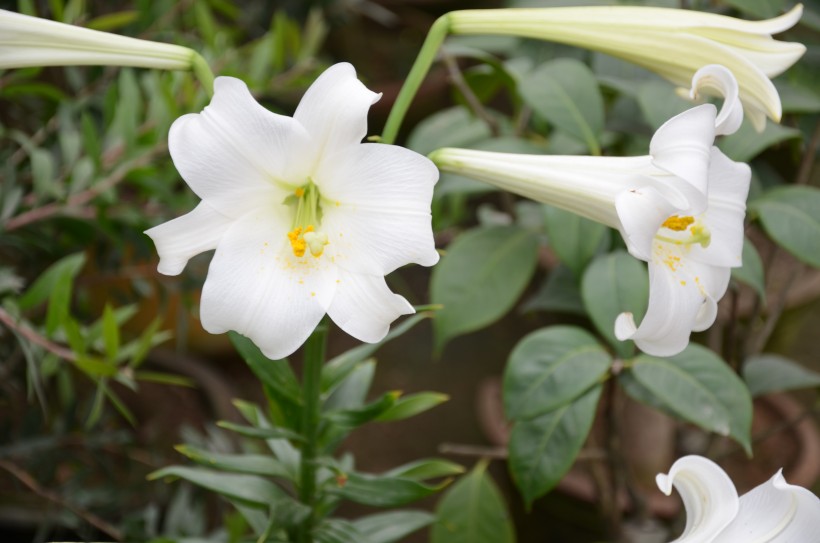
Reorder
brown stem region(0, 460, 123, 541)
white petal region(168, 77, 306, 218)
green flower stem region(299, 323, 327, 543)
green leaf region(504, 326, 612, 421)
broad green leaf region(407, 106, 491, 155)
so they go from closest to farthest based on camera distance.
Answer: white petal region(168, 77, 306, 218)
green flower stem region(299, 323, 327, 543)
green leaf region(504, 326, 612, 421)
brown stem region(0, 460, 123, 541)
broad green leaf region(407, 106, 491, 155)

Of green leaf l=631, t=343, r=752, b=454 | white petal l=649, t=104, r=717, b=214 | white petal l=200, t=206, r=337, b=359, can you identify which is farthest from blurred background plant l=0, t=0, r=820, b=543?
white petal l=649, t=104, r=717, b=214

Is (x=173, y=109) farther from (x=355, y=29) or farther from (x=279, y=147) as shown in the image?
(x=355, y=29)

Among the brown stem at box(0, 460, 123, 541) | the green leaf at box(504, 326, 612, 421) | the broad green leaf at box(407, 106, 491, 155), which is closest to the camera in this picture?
the green leaf at box(504, 326, 612, 421)

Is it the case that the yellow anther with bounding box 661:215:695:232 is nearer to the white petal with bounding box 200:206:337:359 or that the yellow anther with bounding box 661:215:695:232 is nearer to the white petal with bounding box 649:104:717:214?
the white petal with bounding box 649:104:717:214

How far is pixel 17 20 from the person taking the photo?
1.60 ft

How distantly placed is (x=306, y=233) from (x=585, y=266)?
1.02 ft

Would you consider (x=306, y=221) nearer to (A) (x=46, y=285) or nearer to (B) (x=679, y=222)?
(B) (x=679, y=222)

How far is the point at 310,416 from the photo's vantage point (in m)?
0.60

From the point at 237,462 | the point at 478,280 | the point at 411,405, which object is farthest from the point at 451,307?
the point at 237,462

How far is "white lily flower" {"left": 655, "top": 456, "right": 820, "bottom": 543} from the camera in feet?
1.53

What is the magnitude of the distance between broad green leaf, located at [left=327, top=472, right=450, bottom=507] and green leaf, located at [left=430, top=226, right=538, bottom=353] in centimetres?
19

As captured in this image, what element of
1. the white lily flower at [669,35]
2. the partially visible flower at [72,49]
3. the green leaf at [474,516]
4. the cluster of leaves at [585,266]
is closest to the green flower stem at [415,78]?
the white lily flower at [669,35]

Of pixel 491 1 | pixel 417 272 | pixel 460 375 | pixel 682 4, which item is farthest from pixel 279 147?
pixel 491 1

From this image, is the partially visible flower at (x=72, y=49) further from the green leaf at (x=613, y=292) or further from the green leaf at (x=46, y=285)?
the green leaf at (x=613, y=292)
